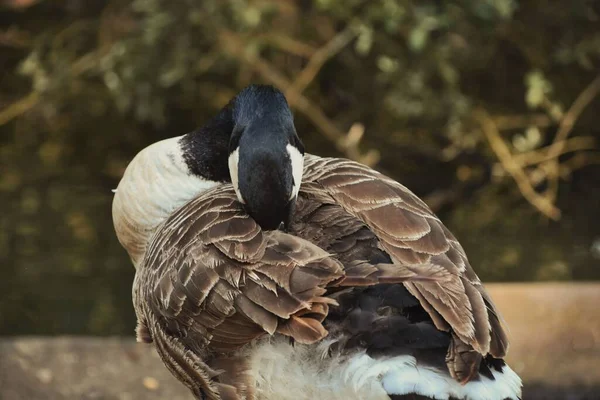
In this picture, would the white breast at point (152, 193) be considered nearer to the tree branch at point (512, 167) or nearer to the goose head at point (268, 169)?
the goose head at point (268, 169)

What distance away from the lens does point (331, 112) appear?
332 inches

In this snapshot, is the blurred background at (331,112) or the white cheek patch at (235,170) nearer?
the white cheek patch at (235,170)

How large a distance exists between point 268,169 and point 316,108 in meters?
4.69

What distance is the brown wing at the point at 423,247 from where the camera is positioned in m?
2.42

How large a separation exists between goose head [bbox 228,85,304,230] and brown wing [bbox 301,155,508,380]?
176mm

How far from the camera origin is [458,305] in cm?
249

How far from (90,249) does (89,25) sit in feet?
7.03

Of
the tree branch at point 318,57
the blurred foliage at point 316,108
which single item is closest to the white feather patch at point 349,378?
the blurred foliage at point 316,108

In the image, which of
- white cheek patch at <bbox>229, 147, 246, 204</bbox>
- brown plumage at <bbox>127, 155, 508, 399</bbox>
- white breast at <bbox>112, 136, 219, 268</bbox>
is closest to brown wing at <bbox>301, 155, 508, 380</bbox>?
brown plumage at <bbox>127, 155, 508, 399</bbox>

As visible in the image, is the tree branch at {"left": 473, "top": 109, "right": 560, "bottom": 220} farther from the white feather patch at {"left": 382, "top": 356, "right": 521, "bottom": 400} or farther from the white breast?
the white feather patch at {"left": 382, "top": 356, "right": 521, "bottom": 400}

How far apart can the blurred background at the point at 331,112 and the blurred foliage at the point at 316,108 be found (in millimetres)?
16

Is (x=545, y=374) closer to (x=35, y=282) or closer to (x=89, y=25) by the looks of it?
(x=35, y=282)

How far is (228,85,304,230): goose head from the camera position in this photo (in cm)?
274

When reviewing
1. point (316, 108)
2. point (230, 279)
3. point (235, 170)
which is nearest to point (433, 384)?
point (230, 279)
